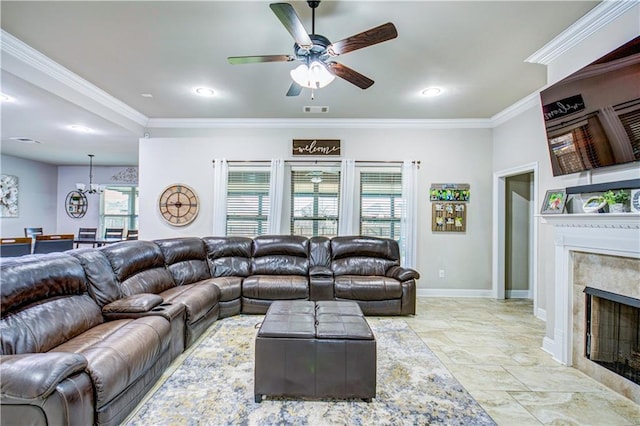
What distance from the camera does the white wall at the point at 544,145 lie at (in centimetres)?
228

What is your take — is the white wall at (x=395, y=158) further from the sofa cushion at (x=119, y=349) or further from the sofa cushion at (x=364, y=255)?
the sofa cushion at (x=119, y=349)

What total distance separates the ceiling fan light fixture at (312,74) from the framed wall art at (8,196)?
342 inches

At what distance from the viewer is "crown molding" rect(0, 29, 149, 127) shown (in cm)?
279

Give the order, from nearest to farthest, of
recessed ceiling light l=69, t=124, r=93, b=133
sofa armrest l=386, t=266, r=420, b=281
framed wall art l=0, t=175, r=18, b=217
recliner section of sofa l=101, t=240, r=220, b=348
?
1. recliner section of sofa l=101, t=240, r=220, b=348
2. sofa armrest l=386, t=266, r=420, b=281
3. recessed ceiling light l=69, t=124, r=93, b=133
4. framed wall art l=0, t=175, r=18, b=217

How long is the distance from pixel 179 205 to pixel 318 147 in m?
2.63

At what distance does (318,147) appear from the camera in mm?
5086

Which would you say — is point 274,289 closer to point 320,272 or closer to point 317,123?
point 320,272

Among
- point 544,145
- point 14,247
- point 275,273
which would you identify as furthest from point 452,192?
point 14,247

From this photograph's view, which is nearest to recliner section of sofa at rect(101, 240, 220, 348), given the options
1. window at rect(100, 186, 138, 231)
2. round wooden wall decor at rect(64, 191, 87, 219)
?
window at rect(100, 186, 138, 231)

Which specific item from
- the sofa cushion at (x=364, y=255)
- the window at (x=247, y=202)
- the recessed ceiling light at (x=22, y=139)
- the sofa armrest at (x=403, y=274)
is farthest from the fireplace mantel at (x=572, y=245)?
the recessed ceiling light at (x=22, y=139)

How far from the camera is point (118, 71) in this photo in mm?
3381

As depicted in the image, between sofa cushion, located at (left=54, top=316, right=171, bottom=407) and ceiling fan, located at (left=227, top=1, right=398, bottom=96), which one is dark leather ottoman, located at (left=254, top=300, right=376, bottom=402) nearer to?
sofa cushion, located at (left=54, top=316, right=171, bottom=407)

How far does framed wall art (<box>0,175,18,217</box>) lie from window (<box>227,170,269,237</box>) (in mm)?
6229

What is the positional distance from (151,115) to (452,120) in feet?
16.6
